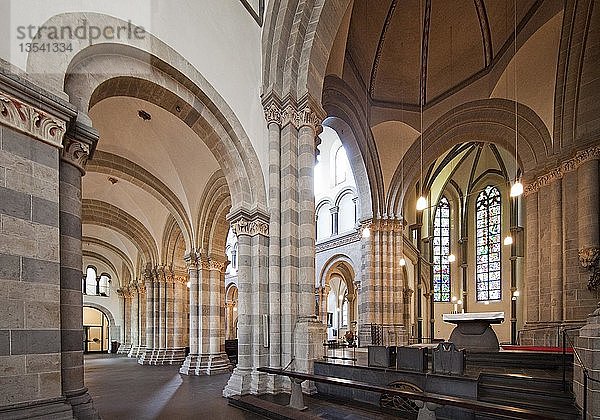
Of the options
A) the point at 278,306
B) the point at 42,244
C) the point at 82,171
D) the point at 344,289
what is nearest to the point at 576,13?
the point at 278,306

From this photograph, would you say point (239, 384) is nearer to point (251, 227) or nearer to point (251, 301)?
point (251, 301)

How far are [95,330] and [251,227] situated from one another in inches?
1023

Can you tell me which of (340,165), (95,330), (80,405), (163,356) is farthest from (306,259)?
(95,330)

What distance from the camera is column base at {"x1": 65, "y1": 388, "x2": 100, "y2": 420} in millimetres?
4719

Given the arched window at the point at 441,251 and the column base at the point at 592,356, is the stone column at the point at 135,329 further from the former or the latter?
the column base at the point at 592,356

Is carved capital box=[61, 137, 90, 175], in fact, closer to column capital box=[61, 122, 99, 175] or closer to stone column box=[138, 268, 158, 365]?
column capital box=[61, 122, 99, 175]

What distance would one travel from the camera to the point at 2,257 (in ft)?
13.2

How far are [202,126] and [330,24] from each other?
12.4 ft

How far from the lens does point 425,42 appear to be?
13711 millimetres

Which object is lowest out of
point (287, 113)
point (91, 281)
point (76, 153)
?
point (91, 281)

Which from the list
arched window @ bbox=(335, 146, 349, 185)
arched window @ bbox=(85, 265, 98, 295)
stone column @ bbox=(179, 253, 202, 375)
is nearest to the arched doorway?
arched window @ bbox=(85, 265, 98, 295)

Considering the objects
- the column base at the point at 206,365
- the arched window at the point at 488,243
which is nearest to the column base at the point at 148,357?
the column base at the point at 206,365

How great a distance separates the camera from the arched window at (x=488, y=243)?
80.9ft

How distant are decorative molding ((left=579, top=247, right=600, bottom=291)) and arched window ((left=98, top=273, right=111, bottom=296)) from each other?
93.2ft
